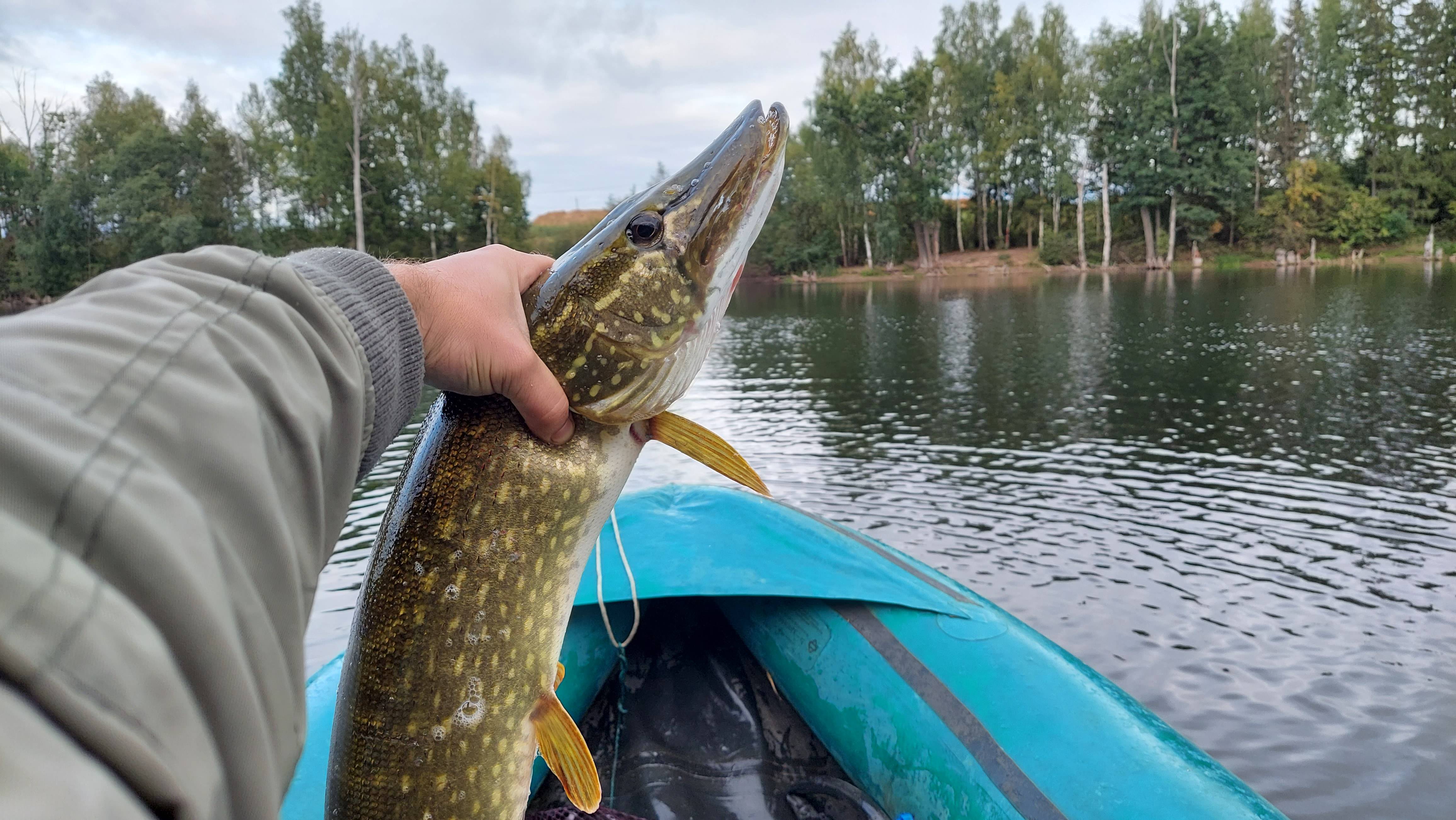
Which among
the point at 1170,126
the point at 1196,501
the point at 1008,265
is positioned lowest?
the point at 1196,501

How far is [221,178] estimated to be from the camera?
122 feet

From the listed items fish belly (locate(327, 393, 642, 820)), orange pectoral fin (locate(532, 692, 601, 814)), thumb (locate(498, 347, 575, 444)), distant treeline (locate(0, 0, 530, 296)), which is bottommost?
orange pectoral fin (locate(532, 692, 601, 814))

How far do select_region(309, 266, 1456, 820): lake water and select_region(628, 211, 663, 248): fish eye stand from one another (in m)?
3.91

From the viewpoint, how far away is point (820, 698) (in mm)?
3090

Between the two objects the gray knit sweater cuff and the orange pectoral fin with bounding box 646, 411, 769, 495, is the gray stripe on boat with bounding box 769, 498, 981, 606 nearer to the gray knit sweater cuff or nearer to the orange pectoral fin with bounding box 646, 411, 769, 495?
the orange pectoral fin with bounding box 646, 411, 769, 495

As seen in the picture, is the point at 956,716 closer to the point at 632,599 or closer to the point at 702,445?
the point at 632,599

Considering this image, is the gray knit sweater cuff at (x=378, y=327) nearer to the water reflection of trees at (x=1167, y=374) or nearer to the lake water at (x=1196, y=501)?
the lake water at (x=1196, y=501)

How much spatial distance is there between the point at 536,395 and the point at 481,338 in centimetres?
13

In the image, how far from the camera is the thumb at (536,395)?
138 cm

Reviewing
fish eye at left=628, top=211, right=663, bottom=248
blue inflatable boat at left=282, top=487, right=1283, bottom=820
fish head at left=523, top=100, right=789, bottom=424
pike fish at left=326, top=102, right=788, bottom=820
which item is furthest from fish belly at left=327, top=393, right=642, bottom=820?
blue inflatable boat at left=282, top=487, right=1283, bottom=820

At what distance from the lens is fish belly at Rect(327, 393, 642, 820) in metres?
1.35

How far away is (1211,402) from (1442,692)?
282 inches

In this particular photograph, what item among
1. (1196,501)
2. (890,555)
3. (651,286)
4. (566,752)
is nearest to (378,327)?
(651,286)

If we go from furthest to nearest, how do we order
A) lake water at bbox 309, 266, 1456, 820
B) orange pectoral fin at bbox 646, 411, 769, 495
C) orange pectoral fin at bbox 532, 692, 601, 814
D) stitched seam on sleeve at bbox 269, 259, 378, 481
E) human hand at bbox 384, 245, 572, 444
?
lake water at bbox 309, 266, 1456, 820 → orange pectoral fin at bbox 646, 411, 769, 495 → orange pectoral fin at bbox 532, 692, 601, 814 → human hand at bbox 384, 245, 572, 444 → stitched seam on sleeve at bbox 269, 259, 378, 481
